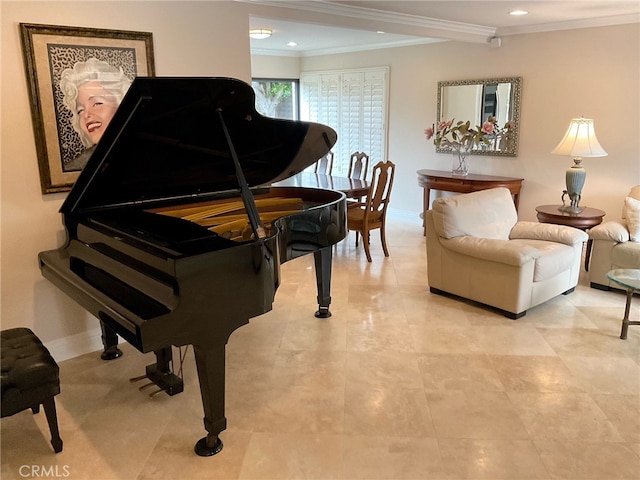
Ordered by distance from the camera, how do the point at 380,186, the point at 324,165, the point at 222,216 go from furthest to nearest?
the point at 324,165 < the point at 380,186 < the point at 222,216

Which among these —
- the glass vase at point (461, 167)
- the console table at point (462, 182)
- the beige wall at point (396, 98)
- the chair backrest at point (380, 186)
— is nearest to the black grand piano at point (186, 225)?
the beige wall at point (396, 98)

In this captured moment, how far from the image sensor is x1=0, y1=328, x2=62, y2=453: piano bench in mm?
2135

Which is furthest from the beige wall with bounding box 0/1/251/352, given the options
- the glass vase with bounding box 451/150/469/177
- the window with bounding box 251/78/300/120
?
the window with bounding box 251/78/300/120

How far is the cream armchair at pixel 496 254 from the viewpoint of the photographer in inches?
149

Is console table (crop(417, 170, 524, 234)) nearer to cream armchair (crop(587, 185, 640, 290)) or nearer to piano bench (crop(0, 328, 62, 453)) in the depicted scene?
cream armchair (crop(587, 185, 640, 290))

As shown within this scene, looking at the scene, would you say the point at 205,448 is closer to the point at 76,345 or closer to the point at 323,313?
the point at 76,345

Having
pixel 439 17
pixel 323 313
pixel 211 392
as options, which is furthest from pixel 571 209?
pixel 211 392

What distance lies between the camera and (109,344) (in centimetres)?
326

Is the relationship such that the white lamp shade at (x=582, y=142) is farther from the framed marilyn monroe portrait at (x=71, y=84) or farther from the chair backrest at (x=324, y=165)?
the framed marilyn monroe portrait at (x=71, y=84)

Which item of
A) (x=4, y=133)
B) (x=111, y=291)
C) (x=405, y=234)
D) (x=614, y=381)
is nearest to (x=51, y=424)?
(x=111, y=291)

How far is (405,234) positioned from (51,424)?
4.88 meters

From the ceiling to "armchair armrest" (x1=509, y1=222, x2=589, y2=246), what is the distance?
1.97 meters

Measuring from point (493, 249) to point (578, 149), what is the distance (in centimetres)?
174

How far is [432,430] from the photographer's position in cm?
251
